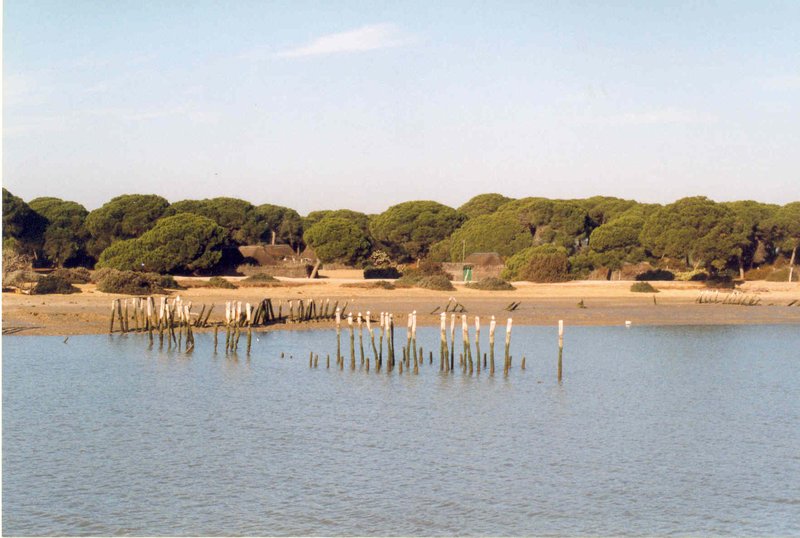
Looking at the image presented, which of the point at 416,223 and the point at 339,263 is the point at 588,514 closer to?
the point at 339,263

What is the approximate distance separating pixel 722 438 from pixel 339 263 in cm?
5473

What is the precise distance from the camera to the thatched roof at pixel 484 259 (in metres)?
77.6

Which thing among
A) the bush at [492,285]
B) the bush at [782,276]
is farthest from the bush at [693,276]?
the bush at [492,285]

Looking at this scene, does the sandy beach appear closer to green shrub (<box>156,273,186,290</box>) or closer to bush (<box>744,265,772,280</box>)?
green shrub (<box>156,273,186,290</box>)

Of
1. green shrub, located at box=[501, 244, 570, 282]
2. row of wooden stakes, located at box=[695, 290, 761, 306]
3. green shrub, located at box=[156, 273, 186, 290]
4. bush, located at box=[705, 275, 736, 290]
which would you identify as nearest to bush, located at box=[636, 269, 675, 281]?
bush, located at box=[705, 275, 736, 290]

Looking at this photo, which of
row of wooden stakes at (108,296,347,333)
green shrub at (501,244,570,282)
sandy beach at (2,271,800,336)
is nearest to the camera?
row of wooden stakes at (108,296,347,333)

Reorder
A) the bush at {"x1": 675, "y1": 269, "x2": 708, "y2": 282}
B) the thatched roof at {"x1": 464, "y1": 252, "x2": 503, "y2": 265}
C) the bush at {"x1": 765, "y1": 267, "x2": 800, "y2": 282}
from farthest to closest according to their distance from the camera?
the thatched roof at {"x1": 464, "y1": 252, "x2": 503, "y2": 265} → the bush at {"x1": 765, "y1": 267, "x2": 800, "y2": 282} → the bush at {"x1": 675, "y1": 269, "x2": 708, "y2": 282}

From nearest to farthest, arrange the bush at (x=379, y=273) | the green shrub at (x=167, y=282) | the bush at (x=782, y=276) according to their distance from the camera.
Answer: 1. the green shrub at (x=167, y=282)
2. the bush at (x=379, y=273)
3. the bush at (x=782, y=276)

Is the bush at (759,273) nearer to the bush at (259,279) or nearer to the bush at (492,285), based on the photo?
the bush at (492,285)

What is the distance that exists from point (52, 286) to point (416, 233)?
5052cm

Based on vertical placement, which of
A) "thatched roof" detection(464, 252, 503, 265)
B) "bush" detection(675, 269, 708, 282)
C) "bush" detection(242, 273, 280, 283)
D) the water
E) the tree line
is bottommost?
the water

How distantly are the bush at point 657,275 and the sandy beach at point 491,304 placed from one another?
13.4 ft

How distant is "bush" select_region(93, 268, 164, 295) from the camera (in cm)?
4962

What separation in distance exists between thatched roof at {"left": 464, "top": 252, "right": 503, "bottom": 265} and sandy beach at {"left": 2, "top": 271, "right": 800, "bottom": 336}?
11429 millimetres
